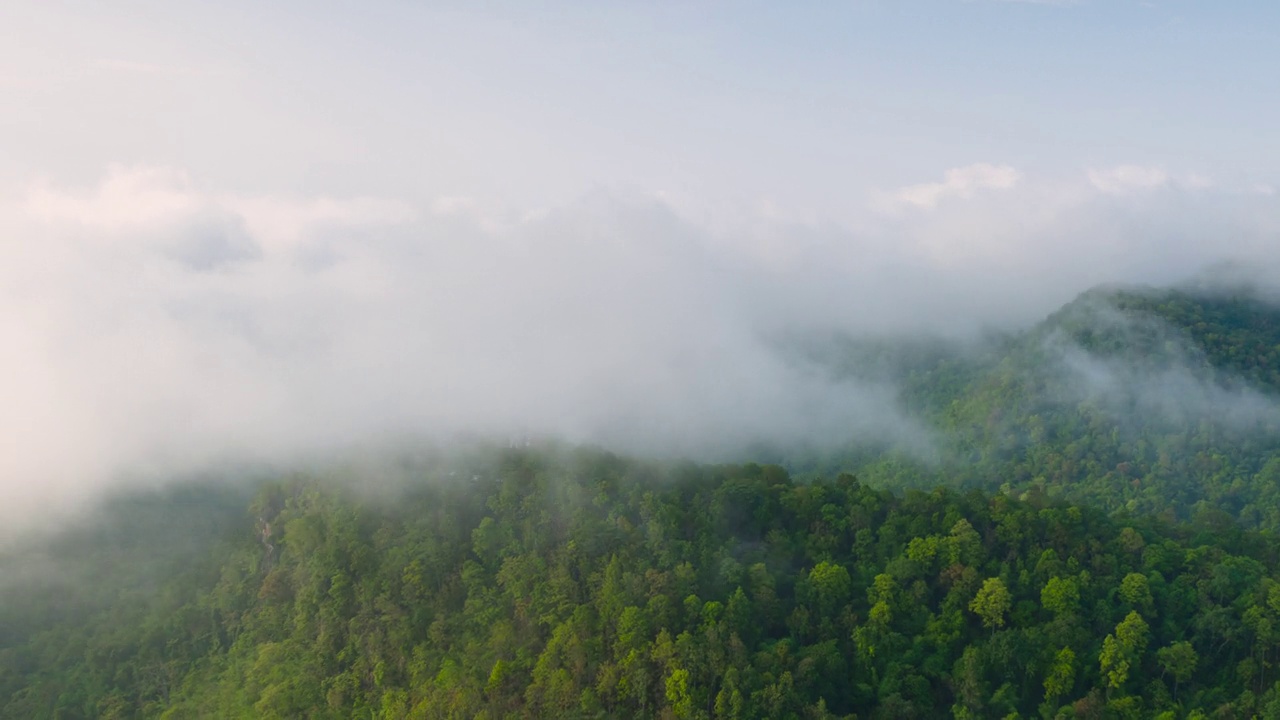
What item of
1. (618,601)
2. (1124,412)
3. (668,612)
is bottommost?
(668,612)

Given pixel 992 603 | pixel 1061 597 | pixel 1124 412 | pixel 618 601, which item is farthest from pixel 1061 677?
pixel 1124 412

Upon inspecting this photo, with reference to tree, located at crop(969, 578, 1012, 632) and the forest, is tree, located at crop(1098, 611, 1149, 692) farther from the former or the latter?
tree, located at crop(969, 578, 1012, 632)

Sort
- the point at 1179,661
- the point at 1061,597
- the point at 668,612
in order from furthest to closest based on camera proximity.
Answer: the point at 1061,597, the point at 668,612, the point at 1179,661

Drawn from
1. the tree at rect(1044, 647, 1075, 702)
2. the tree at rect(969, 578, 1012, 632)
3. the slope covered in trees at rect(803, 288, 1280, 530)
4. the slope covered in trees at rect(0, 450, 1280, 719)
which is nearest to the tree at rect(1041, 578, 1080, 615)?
the slope covered in trees at rect(0, 450, 1280, 719)

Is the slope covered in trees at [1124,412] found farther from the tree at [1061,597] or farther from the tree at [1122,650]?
the tree at [1122,650]

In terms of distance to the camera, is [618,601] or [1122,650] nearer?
[1122,650]

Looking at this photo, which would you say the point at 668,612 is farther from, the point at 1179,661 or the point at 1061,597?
the point at 1179,661

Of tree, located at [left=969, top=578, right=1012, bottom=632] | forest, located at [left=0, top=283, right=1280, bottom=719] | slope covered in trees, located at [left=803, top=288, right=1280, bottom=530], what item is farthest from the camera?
slope covered in trees, located at [left=803, top=288, right=1280, bottom=530]
